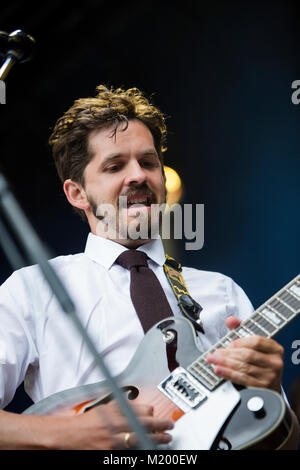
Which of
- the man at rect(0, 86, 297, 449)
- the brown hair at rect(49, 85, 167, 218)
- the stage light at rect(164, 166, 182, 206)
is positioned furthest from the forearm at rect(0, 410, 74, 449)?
the stage light at rect(164, 166, 182, 206)

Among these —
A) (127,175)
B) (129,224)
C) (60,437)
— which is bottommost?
(60,437)

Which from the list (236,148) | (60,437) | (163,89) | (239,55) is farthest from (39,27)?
(60,437)

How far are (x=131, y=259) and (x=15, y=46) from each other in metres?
0.73

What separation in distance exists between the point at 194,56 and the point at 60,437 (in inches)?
89.6

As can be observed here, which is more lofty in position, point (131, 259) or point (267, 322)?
point (131, 259)

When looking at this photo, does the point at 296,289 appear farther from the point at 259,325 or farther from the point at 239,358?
the point at 239,358

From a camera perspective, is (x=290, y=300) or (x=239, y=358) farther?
(x=290, y=300)

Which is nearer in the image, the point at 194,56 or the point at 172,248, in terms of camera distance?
the point at 194,56

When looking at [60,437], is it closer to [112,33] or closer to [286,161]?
[286,161]

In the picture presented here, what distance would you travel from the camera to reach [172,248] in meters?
3.01

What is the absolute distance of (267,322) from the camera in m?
1.17

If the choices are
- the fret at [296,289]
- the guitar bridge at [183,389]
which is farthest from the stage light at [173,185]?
the guitar bridge at [183,389]

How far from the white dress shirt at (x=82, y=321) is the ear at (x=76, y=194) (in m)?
0.21

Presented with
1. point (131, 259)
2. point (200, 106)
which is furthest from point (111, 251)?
point (200, 106)
